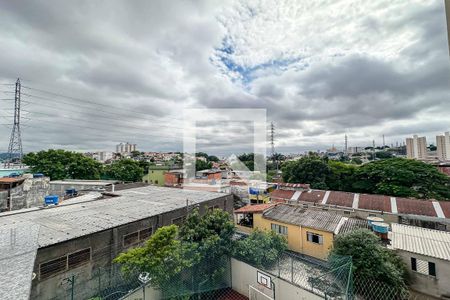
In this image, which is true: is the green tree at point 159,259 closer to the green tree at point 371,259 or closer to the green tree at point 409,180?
the green tree at point 371,259

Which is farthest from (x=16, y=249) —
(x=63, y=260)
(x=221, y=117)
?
(x=221, y=117)

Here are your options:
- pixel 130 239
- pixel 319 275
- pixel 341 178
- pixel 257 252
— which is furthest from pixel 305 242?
pixel 341 178

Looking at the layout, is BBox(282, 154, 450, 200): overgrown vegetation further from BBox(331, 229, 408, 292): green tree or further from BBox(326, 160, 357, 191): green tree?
BBox(331, 229, 408, 292): green tree

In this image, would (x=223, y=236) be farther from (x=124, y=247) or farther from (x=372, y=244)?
(x=372, y=244)

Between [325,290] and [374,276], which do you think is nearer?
[325,290]

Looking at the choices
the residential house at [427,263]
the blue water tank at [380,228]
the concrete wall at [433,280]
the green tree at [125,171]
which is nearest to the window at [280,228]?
the blue water tank at [380,228]

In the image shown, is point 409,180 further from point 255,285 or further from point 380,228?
point 255,285

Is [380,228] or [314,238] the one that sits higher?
[380,228]
